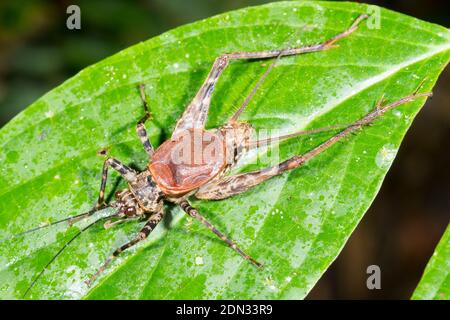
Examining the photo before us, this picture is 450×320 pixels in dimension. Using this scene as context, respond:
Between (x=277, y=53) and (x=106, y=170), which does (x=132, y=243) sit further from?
(x=277, y=53)

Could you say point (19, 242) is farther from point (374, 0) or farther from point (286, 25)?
point (374, 0)

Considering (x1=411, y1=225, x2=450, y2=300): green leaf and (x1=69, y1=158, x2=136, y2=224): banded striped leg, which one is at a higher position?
(x1=69, y1=158, x2=136, y2=224): banded striped leg

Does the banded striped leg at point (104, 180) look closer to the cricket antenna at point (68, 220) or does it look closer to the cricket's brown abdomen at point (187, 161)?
the cricket antenna at point (68, 220)

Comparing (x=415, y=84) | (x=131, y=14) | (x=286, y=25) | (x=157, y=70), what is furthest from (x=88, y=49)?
(x=415, y=84)

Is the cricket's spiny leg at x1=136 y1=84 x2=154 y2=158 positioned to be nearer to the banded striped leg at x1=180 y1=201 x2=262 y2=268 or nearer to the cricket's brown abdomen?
the cricket's brown abdomen

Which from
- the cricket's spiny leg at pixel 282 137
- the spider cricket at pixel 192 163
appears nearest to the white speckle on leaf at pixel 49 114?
the spider cricket at pixel 192 163

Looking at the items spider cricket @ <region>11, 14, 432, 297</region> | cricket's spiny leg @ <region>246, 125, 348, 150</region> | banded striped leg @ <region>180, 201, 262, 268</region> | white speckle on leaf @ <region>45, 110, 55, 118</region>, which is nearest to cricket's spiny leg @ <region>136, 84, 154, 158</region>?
spider cricket @ <region>11, 14, 432, 297</region>
